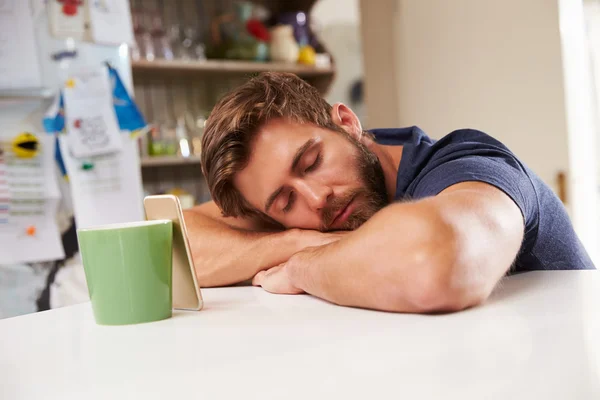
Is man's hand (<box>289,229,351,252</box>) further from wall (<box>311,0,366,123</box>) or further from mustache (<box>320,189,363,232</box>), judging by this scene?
wall (<box>311,0,366,123</box>)

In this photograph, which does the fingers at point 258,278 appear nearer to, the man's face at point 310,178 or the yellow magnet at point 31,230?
the man's face at point 310,178

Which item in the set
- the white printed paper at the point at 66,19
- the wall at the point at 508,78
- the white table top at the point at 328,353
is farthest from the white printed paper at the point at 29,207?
the wall at the point at 508,78

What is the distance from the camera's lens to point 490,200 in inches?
27.4

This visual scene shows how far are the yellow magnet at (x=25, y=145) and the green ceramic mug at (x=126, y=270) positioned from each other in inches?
61.0

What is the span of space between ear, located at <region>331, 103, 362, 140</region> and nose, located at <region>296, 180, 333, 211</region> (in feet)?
0.59

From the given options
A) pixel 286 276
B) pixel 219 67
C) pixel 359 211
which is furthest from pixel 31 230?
pixel 286 276

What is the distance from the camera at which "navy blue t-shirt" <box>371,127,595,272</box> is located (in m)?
0.78

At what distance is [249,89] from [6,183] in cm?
124

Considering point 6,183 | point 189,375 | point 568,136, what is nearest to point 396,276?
point 189,375

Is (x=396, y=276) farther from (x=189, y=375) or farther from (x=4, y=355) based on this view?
(x=4, y=355)

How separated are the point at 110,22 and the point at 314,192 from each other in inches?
64.7

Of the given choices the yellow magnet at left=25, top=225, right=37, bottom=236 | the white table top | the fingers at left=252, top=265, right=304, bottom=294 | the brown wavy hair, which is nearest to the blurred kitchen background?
the yellow magnet at left=25, top=225, right=37, bottom=236

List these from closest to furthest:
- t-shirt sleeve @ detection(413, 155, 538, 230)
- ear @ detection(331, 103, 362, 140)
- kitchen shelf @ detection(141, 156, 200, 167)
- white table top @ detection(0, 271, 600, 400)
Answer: white table top @ detection(0, 271, 600, 400), t-shirt sleeve @ detection(413, 155, 538, 230), ear @ detection(331, 103, 362, 140), kitchen shelf @ detection(141, 156, 200, 167)

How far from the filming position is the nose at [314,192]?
3.48ft
